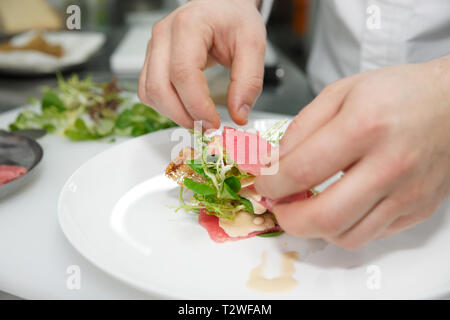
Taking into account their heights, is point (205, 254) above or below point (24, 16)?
below

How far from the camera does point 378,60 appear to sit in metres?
1.21

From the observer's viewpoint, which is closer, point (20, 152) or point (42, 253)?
point (42, 253)

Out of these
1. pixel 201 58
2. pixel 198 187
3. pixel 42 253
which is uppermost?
pixel 201 58

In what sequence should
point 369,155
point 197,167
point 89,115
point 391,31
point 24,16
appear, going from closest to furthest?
1. point 369,155
2. point 197,167
3. point 391,31
4. point 89,115
5. point 24,16

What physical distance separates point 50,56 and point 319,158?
65.9 inches

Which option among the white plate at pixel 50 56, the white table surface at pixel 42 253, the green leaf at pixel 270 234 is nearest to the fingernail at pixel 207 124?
the green leaf at pixel 270 234

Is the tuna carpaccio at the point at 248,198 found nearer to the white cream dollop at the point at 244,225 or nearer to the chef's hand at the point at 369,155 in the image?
the white cream dollop at the point at 244,225

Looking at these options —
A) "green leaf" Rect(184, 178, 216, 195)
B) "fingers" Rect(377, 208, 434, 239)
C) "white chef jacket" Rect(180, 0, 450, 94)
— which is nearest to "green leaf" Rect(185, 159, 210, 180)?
"green leaf" Rect(184, 178, 216, 195)

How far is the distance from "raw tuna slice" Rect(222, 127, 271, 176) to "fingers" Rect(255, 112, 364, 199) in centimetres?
12

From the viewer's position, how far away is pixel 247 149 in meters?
0.77

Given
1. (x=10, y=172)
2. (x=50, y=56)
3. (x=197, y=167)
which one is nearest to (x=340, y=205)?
(x=197, y=167)

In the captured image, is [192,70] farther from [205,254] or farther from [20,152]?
[20,152]

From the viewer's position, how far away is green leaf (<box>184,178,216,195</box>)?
0.80 m

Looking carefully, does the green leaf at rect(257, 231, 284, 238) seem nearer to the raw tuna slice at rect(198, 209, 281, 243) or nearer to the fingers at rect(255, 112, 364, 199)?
the raw tuna slice at rect(198, 209, 281, 243)
